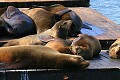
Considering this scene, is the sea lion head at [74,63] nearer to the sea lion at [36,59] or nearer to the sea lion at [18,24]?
the sea lion at [36,59]

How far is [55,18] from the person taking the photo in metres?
8.41

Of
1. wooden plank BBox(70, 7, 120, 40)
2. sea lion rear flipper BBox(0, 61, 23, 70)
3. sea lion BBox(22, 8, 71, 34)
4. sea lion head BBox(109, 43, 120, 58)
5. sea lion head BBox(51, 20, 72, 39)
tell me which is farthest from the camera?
wooden plank BBox(70, 7, 120, 40)

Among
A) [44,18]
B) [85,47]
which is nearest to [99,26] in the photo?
[44,18]

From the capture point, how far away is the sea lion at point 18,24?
7.92 meters

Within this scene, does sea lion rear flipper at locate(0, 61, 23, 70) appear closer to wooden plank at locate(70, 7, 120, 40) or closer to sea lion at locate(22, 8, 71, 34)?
sea lion at locate(22, 8, 71, 34)

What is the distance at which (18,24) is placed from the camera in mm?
8000

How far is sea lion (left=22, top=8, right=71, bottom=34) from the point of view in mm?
8188

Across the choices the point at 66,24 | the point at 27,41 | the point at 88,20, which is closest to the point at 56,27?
the point at 66,24

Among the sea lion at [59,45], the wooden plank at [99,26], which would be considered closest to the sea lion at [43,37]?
the sea lion at [59,45]

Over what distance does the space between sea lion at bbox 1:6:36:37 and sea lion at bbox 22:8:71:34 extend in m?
0.12

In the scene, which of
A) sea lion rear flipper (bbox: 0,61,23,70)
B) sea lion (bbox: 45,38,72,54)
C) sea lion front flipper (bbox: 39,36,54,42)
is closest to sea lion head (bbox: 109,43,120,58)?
sea lion (bbox: 45,38,72,54)

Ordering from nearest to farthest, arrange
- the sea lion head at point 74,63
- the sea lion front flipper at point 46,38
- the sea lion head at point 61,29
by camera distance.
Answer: the sea lion head at point 74,63, the sea lion front flipper at point 46,38, the sea lion head at point 61,29

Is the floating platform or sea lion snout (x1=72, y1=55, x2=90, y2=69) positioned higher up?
sea lion snout (x1=72, y1=55, x2=90, y2=69)

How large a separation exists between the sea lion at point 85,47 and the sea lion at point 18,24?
1676 mm
